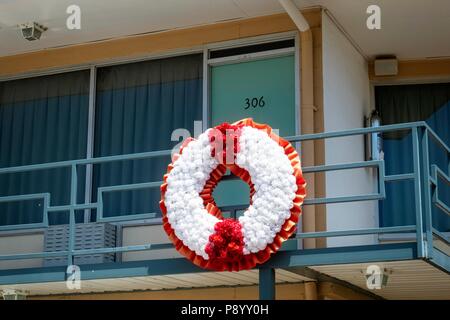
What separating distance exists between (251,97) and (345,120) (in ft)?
3.55

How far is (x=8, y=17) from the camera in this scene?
415 inches

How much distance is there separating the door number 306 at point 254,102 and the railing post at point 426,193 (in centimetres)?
249

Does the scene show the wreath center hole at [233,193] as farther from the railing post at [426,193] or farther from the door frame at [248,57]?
the railing post at [426,193]

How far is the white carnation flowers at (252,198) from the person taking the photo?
25.8ft

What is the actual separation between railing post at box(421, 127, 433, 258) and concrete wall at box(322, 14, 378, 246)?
1.79 meters

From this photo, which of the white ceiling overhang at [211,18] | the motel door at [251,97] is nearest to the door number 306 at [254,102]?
the motel door at [251,97]

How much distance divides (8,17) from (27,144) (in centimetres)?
160

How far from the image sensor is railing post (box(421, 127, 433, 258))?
25.0ft

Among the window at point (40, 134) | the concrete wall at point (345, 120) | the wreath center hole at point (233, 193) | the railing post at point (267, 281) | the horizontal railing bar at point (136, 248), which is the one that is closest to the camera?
the railing post at point (267, 281)

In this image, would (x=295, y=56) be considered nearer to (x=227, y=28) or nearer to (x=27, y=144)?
(x=227, y=28)

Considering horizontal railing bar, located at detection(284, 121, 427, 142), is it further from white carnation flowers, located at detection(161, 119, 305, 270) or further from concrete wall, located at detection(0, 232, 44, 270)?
concrete wall, located at detection(0, 232, 44, 270)

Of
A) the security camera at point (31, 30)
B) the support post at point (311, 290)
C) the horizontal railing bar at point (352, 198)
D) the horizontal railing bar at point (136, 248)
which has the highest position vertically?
the security camera at point (31, 30)

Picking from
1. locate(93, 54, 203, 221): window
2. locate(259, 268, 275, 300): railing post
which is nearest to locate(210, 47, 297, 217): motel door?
locate(93, 54, 203, 221): window
